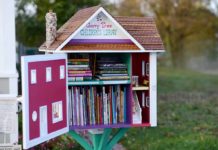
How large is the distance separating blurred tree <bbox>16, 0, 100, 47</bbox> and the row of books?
530cm

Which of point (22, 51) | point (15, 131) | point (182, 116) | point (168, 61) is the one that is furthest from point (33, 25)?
point (168, 61)

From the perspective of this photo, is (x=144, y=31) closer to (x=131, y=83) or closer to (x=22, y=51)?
(x=131, y=83)

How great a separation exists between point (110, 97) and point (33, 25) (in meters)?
7.83

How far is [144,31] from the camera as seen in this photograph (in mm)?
5570

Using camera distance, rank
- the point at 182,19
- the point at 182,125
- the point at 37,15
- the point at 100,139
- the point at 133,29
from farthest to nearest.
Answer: the point at 182,19 → the point at 37,15 → the point at 182,125 → the point at 100,139 → the point at 133,29

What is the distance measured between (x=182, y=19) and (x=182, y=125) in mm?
18604

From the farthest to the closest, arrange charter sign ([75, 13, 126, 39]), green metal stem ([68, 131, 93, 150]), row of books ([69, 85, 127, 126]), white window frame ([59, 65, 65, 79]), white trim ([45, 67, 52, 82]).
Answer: green metal stem ([68, 131, 93, 150]) < row of books ([69, 85, 127, 126]) < charter sign ([75, 13, 126, 39]) < white window frame ([59, 65, 65, 79]) < white trim ([45, 67, 52, 82])

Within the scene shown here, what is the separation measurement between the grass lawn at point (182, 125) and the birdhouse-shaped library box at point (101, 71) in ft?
4.71

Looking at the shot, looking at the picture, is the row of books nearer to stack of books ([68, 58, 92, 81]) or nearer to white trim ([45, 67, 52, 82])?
stack of books ([68, 58, 92, 81])

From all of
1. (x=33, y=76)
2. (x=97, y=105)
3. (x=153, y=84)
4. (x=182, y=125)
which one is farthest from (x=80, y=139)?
(x=182, y=125)

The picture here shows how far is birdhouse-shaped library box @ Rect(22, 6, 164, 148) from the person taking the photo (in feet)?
16.3

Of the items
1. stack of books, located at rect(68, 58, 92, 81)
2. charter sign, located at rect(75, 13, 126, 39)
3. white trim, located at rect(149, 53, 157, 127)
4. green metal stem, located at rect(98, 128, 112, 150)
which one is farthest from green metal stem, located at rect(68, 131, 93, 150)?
charter sign, located at rect(75, 13, 126, 39)

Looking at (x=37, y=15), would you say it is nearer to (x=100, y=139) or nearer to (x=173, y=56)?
(x=100, y=139)

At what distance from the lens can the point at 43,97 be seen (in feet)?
14.9
